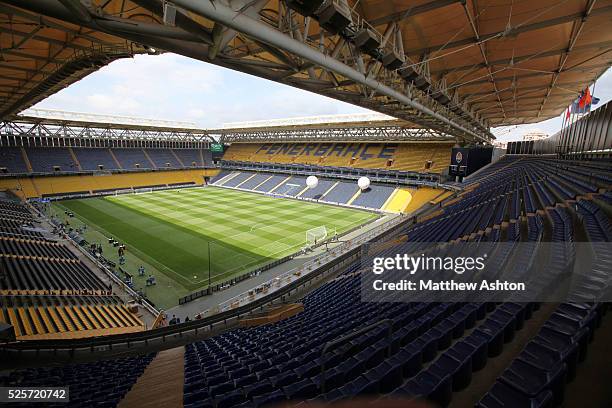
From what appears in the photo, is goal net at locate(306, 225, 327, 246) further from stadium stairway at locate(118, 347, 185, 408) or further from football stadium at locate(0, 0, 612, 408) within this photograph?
stadium stairway at locate(118, 347, 185, 408)

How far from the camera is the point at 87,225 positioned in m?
29.0

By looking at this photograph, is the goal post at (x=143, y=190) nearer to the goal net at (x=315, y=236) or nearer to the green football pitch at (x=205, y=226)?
the green football pitch at (x=205, y=226)

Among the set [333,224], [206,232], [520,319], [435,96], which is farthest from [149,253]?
[520,319]

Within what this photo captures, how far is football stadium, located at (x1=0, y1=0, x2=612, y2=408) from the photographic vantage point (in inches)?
131

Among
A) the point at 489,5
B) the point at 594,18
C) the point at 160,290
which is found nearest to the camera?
the point at 489,5

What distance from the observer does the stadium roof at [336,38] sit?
442 cm

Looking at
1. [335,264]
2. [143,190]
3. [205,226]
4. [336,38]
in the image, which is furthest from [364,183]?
[143,190]

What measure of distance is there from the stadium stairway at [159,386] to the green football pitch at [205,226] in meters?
10.5

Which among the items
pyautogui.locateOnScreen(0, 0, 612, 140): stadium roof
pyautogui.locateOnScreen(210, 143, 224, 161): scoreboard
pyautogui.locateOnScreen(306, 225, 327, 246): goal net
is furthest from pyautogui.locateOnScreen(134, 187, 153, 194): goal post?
pyautogui.locateOnScreen(0, 0, 612, 140): stadium roof

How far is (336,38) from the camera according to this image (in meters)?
8.11

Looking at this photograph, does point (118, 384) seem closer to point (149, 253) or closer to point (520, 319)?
point (520, 319)

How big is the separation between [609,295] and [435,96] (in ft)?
37.9

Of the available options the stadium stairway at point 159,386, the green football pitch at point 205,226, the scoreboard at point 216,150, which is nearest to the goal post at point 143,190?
the green football pitch at point 205,226

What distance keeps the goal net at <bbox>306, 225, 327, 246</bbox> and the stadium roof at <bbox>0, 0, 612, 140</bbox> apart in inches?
512
